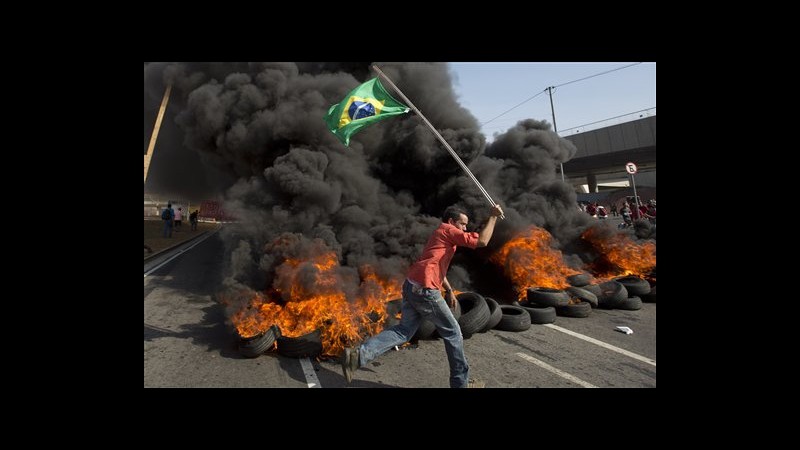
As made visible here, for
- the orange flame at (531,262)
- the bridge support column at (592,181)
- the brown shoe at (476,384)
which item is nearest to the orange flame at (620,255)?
the orange flame at (531,262)

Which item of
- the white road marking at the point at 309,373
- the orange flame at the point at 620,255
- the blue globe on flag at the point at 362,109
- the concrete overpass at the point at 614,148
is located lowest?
the white road marking at the point at 309,373

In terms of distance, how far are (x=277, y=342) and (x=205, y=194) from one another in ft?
51.9

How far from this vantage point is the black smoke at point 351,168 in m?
7.07

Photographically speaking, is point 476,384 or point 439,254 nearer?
point 439,254

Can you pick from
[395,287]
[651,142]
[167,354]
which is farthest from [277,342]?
[651,142]

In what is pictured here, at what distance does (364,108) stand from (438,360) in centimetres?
335

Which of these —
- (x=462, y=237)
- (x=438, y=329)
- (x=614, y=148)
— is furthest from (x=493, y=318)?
(x=614, y=148)

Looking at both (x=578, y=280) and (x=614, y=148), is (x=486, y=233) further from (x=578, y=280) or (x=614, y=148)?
(x=614, y=148)

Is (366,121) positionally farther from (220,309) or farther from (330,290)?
(220,309)

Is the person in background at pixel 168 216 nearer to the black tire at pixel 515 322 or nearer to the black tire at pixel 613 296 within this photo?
the black tire at pixel 515 322

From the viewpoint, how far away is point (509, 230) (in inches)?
307

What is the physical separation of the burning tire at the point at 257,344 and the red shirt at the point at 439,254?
204cm

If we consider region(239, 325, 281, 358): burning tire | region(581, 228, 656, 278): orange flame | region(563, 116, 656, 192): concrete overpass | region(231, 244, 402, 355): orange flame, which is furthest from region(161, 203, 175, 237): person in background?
region(563, 116, 656, 192): concrete overpass

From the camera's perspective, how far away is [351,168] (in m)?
8.38
